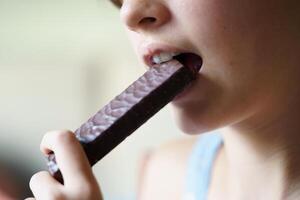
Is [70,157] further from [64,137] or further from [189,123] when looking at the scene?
[189,123]

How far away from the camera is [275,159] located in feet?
2.75

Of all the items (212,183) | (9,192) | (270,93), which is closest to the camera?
(270,93)

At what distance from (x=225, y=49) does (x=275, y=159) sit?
254 mm

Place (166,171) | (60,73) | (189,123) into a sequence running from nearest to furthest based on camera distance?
(189,123) → (166,171) → (60,73)

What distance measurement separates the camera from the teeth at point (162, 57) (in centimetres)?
72

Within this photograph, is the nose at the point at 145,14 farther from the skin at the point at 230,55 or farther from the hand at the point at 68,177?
the hand at the point at 68,177

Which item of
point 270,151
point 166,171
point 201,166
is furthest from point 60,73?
point 270,151

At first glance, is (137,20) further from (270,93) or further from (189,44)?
(270,93)

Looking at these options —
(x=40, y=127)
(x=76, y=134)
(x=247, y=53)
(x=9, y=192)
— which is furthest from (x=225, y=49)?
(x=40, y=127)

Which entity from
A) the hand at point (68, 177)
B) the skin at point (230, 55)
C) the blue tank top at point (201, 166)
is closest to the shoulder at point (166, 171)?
the blue tank top at point (201, 166)

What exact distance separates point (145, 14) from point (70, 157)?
22 centimetres

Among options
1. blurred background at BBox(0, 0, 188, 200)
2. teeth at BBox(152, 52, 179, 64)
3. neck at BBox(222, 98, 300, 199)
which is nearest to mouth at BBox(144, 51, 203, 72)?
teeth at BBox(152, 52, 179, 64)

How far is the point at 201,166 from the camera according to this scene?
3.47 feet

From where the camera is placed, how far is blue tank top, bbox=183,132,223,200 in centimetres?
103
